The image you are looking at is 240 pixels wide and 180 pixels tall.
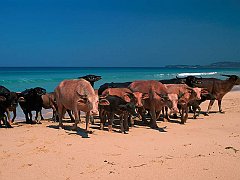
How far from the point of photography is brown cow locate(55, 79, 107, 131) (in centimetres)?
1011

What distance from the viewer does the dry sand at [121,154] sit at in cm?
657

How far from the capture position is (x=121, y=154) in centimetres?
790

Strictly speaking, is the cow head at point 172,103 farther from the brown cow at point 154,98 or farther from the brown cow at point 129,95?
the brown cow at point 129,95

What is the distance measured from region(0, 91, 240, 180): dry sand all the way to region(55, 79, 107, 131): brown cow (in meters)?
0.78

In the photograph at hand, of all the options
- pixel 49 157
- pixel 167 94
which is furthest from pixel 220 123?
pixel 49 157

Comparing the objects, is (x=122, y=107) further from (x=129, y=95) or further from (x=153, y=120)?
(x=153, y=120)

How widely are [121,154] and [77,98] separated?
10.7ft

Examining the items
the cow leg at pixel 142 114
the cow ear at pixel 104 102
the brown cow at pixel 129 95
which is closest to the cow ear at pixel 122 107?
the cow ear at pixel 104 102

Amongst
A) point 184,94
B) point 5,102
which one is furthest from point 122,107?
point 5,102

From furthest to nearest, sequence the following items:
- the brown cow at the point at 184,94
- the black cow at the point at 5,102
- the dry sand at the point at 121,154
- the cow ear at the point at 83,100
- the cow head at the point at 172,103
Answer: the brown cow at the point at 184,94 < the black cow at the point at 5,102 < the cow head at the point at 172,103 < the cow ear at the point at 83,100 < the dry sand at the point at 121,154

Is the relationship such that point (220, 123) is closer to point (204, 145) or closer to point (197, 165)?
point (204, 145)

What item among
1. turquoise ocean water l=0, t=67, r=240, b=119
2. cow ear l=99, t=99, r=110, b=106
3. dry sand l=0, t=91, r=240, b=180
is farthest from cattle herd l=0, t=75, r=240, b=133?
turquoise ocean water l=0, t=67, r=240, b=119

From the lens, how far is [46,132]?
10.8 metres

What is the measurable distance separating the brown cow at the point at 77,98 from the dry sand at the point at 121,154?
78 centimetres
